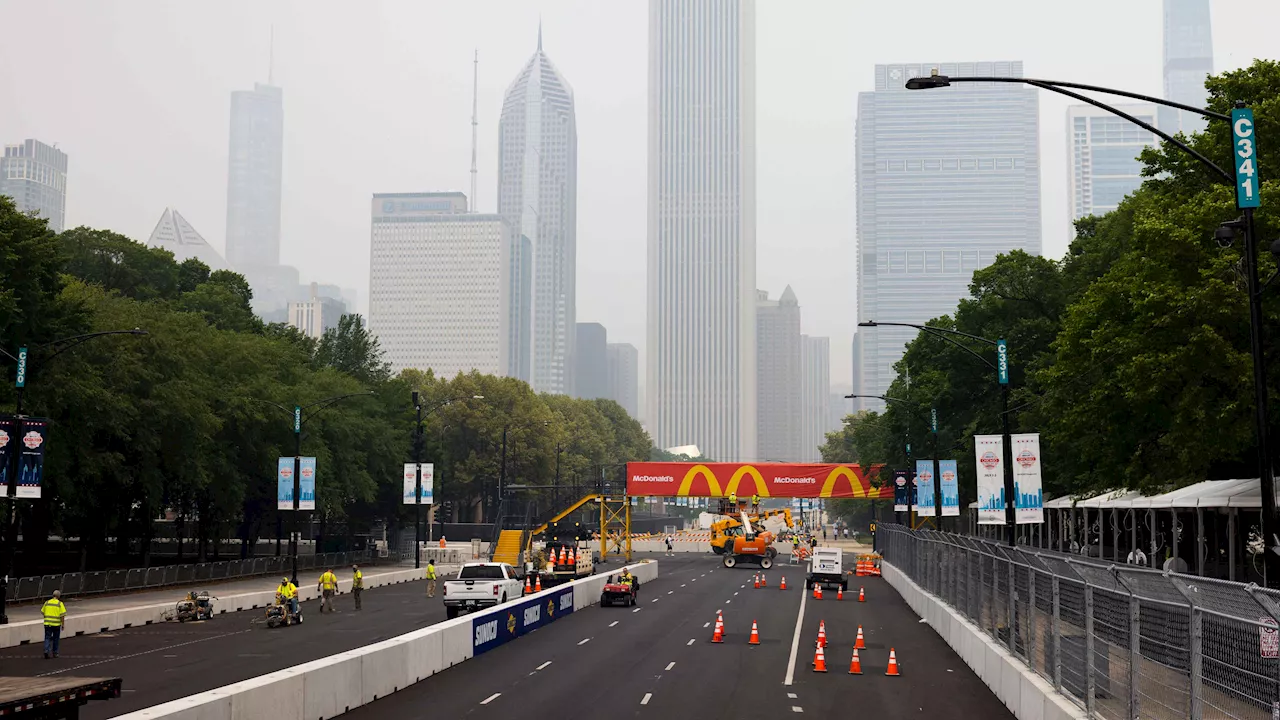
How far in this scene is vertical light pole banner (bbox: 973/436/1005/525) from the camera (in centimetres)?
3098

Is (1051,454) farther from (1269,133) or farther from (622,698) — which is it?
(622,698)

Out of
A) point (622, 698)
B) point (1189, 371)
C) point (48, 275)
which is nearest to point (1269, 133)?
point (1189, 371)

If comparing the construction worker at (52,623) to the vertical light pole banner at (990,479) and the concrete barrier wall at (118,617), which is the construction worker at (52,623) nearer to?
the concrete barrier wall at (118,617)

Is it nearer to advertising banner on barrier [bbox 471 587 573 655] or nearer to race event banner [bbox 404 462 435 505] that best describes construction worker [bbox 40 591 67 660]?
advertising banner on barrier [bbox 471 587 573 655]

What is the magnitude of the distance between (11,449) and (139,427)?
19.4 metres

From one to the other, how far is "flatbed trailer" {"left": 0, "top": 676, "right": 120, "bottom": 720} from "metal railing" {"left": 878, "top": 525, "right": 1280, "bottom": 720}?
1168 cm

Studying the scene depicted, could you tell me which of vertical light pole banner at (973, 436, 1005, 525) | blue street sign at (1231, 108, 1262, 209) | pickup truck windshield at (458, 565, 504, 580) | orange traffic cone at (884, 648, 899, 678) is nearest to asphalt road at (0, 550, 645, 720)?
pickup truck windshield at (458, 565, 504, 580)

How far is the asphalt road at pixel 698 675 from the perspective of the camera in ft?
67.6

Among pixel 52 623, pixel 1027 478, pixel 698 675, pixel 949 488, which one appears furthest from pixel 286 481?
pixel 1027 478

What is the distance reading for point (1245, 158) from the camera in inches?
630

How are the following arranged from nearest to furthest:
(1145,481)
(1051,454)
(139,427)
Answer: (1145,481) < (139,427) < (1051,454)

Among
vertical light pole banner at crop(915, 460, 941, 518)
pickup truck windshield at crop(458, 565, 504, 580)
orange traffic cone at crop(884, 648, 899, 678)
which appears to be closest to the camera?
orange traffic cone at crop(884, 648, 899, 678)

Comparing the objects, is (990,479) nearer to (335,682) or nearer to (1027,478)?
(1027,478)

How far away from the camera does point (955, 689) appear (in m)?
23.0
